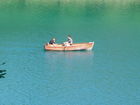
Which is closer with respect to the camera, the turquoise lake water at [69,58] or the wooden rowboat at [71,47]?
the turquoise lake water at [69,58]

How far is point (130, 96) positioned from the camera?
43.0m

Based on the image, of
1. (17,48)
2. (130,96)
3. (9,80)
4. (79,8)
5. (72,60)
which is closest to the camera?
(130,96)

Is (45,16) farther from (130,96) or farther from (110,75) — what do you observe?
(130,96)

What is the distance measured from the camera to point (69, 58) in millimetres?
55844

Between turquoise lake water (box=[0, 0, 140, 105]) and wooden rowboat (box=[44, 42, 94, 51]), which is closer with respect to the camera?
turquoise lake water (box=[0, 0, 140, 105])

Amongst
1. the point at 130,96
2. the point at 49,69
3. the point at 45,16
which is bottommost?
the point at 130,96

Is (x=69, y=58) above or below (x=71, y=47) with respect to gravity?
below

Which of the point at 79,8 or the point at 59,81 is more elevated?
the point at 79,8

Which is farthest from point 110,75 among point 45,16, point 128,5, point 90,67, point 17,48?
point 128,5

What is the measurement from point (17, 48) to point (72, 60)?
7534 millimetres

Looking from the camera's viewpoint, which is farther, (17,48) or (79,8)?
(79,8)

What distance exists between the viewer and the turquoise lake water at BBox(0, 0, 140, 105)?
4281 cm

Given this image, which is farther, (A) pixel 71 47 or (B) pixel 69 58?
(A) pixel 71 47

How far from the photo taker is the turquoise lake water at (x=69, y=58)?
42.8m
